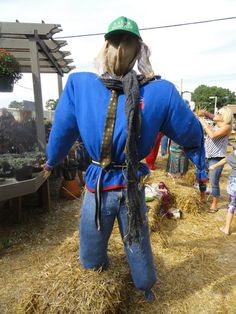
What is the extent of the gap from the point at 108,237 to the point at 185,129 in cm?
93

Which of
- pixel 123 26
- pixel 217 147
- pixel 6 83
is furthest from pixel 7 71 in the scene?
pixel 217 147

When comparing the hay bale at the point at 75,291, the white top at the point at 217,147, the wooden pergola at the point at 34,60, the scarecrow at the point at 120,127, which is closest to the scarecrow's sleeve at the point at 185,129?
the scarecrow at the point at 120,127

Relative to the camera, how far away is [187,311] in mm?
2441

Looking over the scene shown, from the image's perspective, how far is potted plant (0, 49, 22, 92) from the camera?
14.1 ft

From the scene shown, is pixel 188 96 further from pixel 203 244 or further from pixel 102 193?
pixel 102 193

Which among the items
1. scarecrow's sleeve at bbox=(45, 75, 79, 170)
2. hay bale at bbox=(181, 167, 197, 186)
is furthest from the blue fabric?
hay bale at bbox=(181, 167, 197, 186)

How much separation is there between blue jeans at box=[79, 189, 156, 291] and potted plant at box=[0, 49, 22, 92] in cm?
317

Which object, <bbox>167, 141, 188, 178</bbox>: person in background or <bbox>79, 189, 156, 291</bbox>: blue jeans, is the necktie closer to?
<bbox>79, 189, 156, 291</bbox>: blue jeans

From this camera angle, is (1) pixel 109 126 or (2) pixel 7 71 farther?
(2) pixel 7 71

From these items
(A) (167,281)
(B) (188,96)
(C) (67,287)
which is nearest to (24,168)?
(C) (67,287)

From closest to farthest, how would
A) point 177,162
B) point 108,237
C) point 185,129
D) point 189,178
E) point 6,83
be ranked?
point 185,129, point 108,237, point 6,83, point 177,162, point 189,178

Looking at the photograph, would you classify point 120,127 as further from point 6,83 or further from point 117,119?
point 6,83

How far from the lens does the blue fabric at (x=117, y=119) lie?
67.9 inches

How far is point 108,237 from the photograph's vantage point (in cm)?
205
